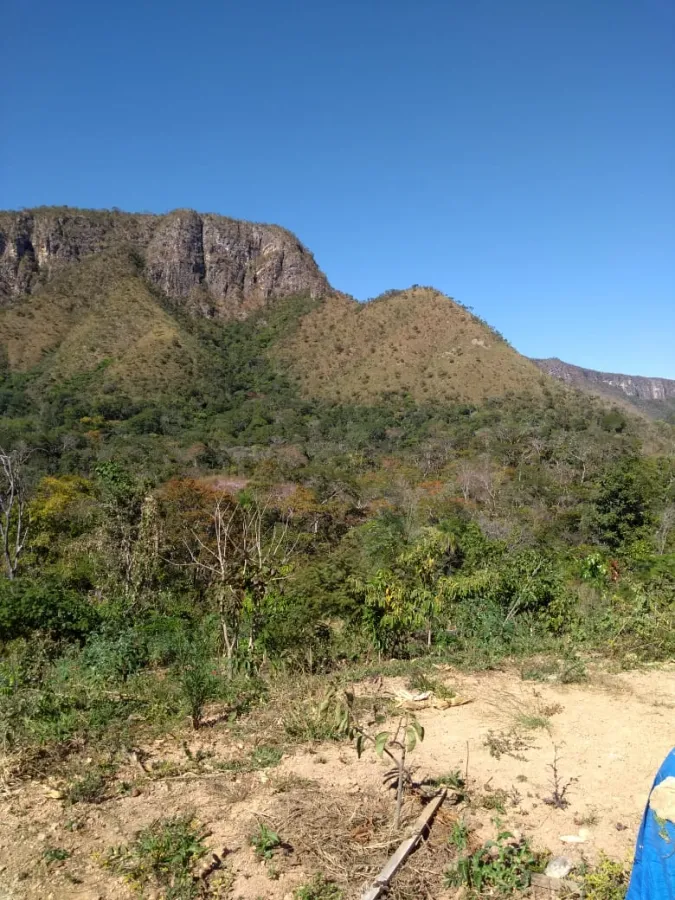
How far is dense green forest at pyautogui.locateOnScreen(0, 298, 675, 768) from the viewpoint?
566 cm

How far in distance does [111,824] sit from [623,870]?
2783 millimetres

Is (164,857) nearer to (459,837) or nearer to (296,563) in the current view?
(459,837)

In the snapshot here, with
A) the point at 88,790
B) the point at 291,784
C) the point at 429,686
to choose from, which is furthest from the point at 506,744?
the point at 88,790

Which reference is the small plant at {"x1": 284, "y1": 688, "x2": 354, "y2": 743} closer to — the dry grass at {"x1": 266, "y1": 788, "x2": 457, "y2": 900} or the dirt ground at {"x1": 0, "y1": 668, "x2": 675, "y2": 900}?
the dirt ground at {"x1": 0, "y1": 668, "x2": 675, "y2": 900}

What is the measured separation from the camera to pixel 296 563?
31.7 feet

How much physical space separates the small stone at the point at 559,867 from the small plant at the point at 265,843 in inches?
55.6

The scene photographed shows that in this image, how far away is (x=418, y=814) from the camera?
10.7 ft

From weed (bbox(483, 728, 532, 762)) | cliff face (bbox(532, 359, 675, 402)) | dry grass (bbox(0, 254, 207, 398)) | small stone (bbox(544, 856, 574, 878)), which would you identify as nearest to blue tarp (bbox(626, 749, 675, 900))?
small stone (bbox(544, 856, 574, 878))

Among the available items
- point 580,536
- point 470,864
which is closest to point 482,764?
point 470,864

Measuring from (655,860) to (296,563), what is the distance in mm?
7718

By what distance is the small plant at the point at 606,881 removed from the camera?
2584 millimetres

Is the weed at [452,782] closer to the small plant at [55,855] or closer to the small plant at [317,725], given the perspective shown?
the small plant at [317,725]

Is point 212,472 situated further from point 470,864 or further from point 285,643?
point 470,864

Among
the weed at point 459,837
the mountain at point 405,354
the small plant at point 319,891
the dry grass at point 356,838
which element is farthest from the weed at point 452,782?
the mountain at point 405,354
